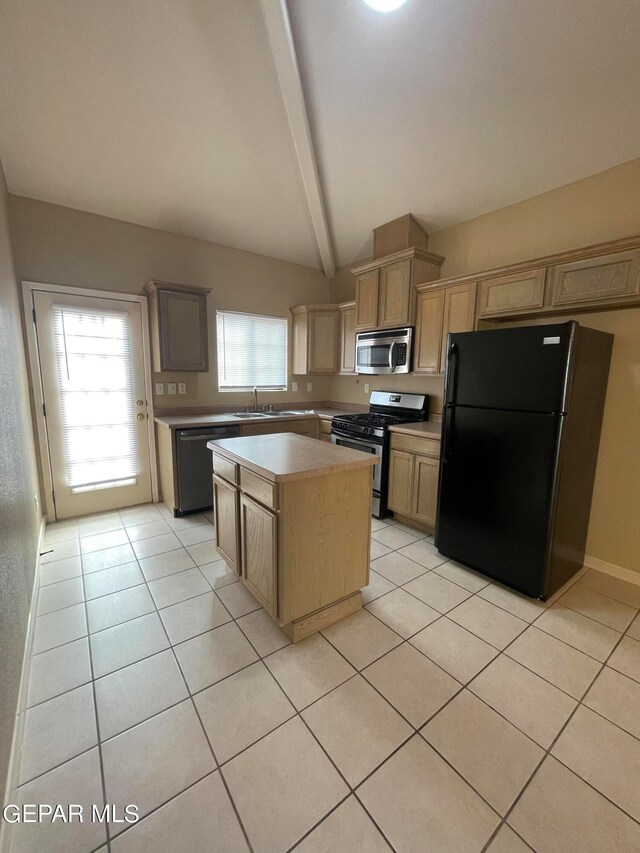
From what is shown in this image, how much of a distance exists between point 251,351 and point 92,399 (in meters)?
1.76

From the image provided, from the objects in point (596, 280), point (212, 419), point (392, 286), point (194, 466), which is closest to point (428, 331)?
point (392, 286)

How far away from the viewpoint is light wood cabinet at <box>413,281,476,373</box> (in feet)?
9.66

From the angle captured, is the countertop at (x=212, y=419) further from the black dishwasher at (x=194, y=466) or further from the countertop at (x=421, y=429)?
the countertop at (x=421, y=429)

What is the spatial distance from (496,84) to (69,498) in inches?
179

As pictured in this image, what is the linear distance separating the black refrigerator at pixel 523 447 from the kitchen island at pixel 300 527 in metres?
0.91

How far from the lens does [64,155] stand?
264 cm

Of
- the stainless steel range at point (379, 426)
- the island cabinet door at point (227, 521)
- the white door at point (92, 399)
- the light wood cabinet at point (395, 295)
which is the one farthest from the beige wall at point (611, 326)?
the white door at point (92, 399)

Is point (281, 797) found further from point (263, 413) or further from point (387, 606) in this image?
point (263, 413)

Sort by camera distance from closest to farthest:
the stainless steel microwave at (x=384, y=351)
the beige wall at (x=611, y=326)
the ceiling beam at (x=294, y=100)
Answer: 1. the ceiling beam at (x=294, y=100)
2. the beige wall at (x=611, y=326)
3. the stainless steel microwave at (x=384, y=351)

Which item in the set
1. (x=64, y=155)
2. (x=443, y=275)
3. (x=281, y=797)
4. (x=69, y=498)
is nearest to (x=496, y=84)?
(x=443, y=275)

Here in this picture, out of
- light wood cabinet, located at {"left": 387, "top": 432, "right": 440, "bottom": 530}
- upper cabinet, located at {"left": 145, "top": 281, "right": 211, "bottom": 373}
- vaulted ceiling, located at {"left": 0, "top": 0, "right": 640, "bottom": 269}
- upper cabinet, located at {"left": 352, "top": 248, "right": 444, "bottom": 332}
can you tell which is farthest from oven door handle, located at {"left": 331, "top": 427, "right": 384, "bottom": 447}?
vaulted ceiling, located at {"left": 0, "top": 0, "right": 640, "bottom": 269}

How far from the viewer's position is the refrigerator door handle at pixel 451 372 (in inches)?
99.3

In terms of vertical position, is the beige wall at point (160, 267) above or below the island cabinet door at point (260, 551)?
above

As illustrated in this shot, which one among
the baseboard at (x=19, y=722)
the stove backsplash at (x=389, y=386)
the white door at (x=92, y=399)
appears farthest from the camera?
the stove backsplash at (x=389, y=386)
